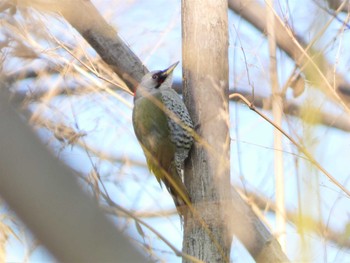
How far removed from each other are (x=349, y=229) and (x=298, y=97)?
2084 millimetres

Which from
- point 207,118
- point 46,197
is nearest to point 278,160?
point 207,118

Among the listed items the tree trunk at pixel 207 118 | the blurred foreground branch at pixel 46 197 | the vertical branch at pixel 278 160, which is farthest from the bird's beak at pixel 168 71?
the blurred foreground branch at pixel 46 197

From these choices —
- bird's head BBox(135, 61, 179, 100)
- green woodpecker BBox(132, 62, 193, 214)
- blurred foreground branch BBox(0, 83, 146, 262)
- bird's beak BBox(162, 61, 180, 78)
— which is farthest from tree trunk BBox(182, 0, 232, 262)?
blurred foreground branch BBox(0, 83, 146, 262)

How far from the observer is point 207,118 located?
3.60 metres

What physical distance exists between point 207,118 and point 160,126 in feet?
2.48

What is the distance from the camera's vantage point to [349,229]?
1.91 metres

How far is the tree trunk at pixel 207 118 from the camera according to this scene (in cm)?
320

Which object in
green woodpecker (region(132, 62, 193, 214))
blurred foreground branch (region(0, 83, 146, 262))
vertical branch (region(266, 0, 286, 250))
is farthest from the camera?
green woodpecker (region(132, 62, 193, 214))

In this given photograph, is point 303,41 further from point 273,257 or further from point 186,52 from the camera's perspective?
point 273,257

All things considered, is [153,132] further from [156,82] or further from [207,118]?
[207,118]

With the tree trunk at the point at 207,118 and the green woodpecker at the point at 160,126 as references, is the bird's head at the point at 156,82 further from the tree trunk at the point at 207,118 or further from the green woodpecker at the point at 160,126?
the tree trunk at the point at 207,118

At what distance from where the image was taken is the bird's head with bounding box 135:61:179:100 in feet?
13.5

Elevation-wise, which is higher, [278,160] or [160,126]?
[160,126]

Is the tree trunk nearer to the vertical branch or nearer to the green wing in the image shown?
the vertical branch
